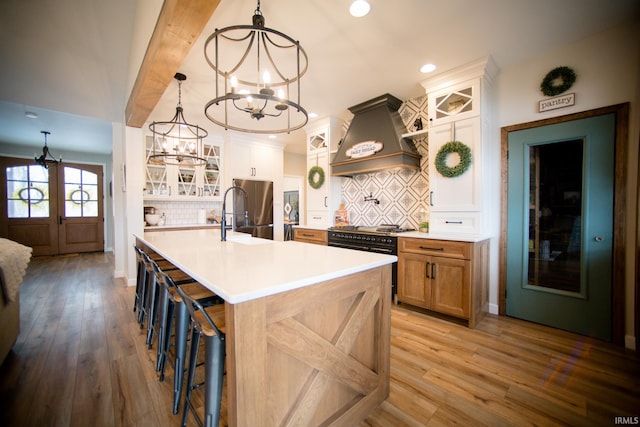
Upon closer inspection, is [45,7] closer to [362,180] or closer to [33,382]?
[33,382]

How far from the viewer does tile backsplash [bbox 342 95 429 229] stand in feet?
11.7

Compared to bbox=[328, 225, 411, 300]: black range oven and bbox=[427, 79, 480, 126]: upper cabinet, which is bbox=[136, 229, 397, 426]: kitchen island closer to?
bbox=[328, 225, 411, 300]: black range oven

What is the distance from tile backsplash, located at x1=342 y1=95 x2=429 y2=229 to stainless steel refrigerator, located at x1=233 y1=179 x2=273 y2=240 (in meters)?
1.93

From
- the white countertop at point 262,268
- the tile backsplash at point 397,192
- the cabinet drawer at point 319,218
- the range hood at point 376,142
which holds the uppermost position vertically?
the range hood at point 376,142

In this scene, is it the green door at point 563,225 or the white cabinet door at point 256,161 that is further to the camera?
the white cabinet door at point 256,161

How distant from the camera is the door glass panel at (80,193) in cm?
690

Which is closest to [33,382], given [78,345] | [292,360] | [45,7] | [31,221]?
[78,345]

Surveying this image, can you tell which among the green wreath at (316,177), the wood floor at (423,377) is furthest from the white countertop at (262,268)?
the green wreath at (316,177)

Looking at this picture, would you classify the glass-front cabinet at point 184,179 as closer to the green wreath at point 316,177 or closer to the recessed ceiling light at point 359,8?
the green wreath at point 316,177

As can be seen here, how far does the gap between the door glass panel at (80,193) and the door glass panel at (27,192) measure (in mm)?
387

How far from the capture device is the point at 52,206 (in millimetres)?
6691

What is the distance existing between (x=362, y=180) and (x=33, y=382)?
406 centimetres

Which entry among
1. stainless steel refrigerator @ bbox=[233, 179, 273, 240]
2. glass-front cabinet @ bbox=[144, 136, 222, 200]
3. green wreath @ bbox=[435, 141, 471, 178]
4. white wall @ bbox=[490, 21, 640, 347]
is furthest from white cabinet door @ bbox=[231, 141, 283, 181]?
white wall @ bbox=[490, 21, 640, 347]

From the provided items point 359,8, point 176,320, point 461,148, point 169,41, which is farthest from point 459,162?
point 176,320
